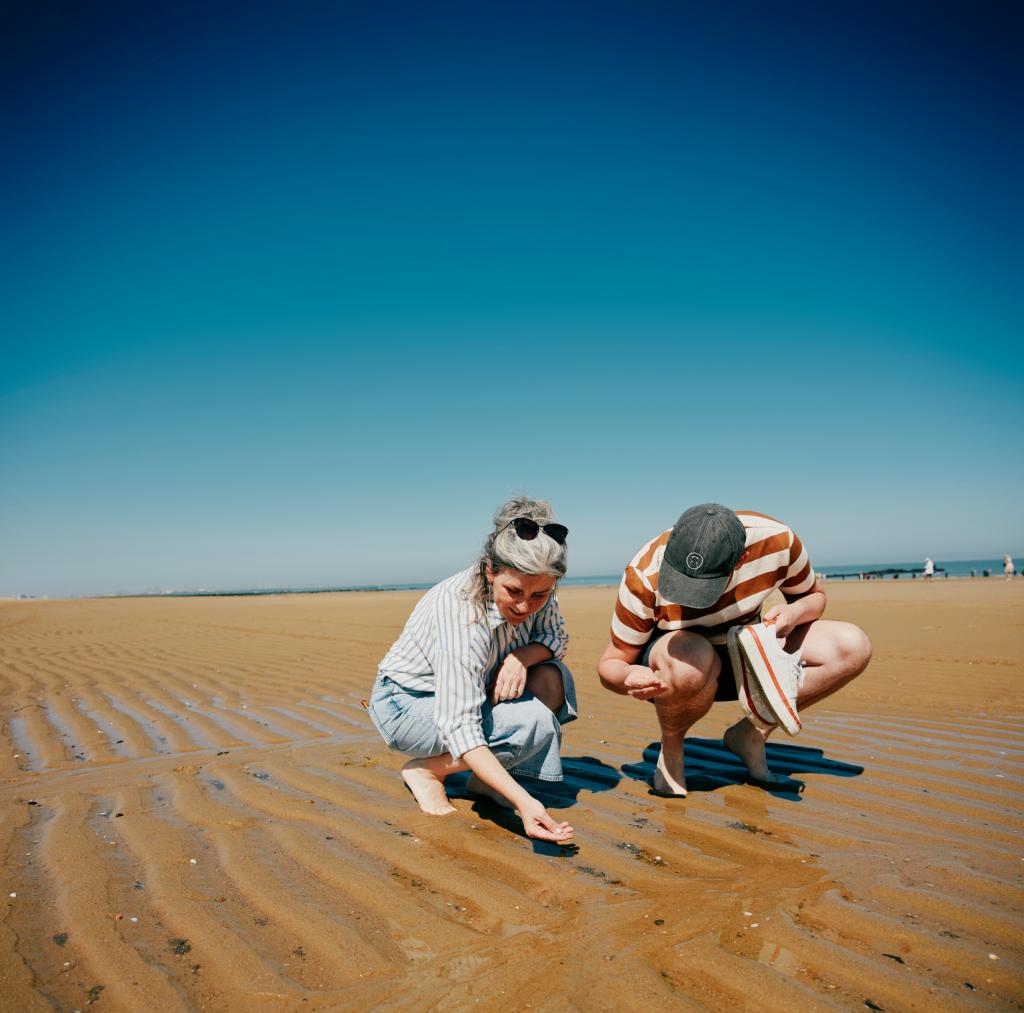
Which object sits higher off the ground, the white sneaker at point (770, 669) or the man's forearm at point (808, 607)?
the man's forearm at point (808, 607)

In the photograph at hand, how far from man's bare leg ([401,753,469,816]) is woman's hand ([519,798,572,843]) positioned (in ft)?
2.38

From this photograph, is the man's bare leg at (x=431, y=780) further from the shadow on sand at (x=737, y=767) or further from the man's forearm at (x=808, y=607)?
the man's forearm at (x=808, y=607)

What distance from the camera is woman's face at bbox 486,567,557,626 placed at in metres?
2.56

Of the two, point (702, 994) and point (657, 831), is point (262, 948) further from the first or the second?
point (657, 831)

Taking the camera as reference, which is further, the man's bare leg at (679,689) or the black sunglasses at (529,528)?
the man's bare leg at (679,689)

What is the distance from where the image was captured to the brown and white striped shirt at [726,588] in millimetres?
2912

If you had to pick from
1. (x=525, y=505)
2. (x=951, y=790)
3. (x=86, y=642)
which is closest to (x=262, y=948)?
(x=525, y=505)

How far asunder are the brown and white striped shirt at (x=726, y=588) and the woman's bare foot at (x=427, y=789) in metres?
0.99

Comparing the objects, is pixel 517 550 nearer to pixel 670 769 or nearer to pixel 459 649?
pixel 459 649

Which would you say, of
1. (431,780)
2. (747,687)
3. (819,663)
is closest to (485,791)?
(431,780)

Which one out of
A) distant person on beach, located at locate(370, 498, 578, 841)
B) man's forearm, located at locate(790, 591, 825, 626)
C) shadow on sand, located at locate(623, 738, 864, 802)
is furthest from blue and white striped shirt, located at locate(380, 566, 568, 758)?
man's forearm, located at locate(790, 591, 825, 626)

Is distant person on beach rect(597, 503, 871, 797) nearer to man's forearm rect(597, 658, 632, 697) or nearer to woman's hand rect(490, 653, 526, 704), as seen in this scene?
man's forearm rect(597, 658, 632, 697)

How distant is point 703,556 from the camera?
8.61ft

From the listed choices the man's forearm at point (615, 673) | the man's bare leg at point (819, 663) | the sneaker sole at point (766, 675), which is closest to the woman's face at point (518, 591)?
the man's forearm at point (615, 673)
